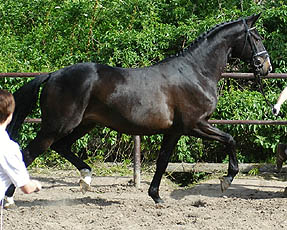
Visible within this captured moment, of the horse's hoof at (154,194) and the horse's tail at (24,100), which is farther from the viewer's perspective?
the horse's hoof at (154,194)

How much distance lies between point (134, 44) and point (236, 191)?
127 inches

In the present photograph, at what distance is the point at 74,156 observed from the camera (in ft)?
18.2

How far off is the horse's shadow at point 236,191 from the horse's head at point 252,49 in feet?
4.94

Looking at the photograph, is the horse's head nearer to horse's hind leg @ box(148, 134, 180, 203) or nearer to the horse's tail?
horse's hind leg @ box(148, 134, 180, 203)

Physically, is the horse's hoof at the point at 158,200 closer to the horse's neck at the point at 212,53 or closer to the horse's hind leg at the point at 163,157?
the horse's hind leg at the point at 163,157

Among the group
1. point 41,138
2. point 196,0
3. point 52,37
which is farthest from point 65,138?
point 196,0

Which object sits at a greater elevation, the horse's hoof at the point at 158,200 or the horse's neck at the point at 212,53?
the horse's neck at the point at 212,53

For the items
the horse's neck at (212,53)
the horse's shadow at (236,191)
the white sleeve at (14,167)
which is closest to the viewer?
the white sleeve at (14,167)

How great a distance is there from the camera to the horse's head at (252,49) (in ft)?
18.1

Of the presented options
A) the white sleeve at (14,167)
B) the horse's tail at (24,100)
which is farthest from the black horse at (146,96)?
the white sleeve at (14,167)

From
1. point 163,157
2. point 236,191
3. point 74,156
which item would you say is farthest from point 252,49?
point 74,156

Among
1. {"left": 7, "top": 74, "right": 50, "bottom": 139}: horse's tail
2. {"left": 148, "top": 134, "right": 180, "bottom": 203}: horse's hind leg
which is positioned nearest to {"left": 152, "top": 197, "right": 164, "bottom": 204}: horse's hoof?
{"left": 148, "top": 134, "right": 180, "bottom": 203}: horse's hind leg

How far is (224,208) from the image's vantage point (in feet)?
17.0

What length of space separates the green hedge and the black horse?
200 centimetres
